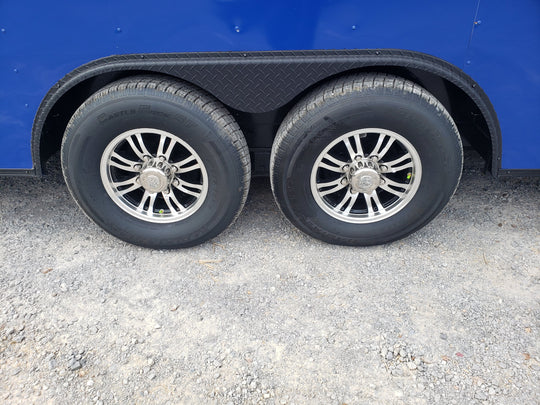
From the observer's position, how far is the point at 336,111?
8.79ft

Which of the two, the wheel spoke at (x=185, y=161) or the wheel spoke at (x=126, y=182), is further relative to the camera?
the wheel spoke at (x=126, y=182)

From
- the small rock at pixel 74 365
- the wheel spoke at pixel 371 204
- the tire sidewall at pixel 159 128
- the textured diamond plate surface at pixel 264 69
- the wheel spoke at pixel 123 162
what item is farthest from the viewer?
the wheel spoke at pixel 371 204

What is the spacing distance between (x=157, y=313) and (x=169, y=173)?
2.97 ft

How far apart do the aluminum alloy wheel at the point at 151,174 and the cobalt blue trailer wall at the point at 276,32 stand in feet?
1.83

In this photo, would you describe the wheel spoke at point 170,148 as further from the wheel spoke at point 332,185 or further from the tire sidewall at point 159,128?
the wheel spoke at point 332,185

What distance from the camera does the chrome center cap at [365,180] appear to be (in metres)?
2.92

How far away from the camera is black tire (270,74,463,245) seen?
106 inches

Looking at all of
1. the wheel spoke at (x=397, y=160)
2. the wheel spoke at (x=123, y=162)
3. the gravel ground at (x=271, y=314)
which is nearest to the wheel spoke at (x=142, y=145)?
the wheel spoke at (x=123, y=162)

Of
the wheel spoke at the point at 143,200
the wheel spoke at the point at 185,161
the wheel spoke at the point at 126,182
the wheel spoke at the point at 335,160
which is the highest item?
the wheel spoke at the point at 335,160

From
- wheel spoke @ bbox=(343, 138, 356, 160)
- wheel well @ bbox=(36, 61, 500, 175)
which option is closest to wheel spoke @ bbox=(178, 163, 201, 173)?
wheel well @ bbox=(36, 61, 500, 175)

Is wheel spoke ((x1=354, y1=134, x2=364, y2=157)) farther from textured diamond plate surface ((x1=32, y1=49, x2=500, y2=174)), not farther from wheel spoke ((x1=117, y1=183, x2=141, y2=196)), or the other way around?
wheel spoke ((x1=117, y1=183, x2=141, y2=196))

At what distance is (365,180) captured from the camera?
2.95 meters

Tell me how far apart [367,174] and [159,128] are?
4.43 ft

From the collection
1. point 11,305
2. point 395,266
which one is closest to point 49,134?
point 11,305
